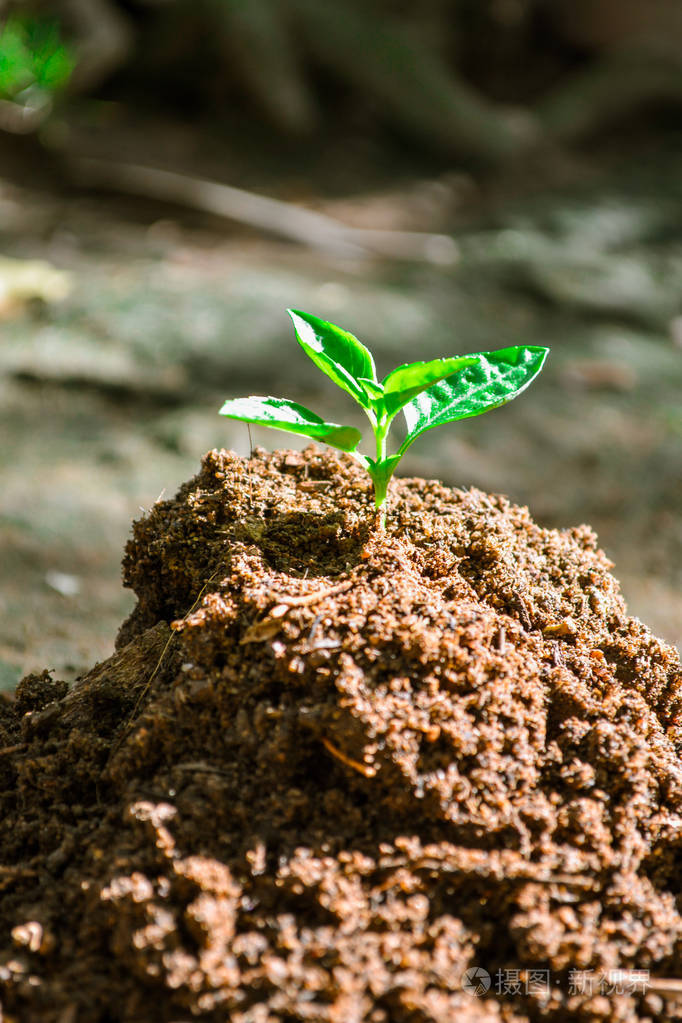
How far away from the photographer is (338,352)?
3.57 ft

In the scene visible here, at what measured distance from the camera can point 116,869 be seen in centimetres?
81

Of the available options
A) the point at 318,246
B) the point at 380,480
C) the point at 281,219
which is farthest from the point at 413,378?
the point at 281,219

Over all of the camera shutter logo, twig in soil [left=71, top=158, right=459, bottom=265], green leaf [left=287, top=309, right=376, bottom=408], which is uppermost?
twig in soil [left=71, top=158, right=459, bottom=265]

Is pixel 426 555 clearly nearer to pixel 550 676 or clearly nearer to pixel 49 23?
pixel 550 676

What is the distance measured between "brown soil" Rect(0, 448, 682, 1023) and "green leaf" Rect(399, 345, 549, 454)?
16 cm

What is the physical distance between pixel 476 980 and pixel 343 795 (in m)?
0.21

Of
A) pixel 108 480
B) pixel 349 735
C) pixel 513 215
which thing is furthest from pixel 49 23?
pixel 349 735

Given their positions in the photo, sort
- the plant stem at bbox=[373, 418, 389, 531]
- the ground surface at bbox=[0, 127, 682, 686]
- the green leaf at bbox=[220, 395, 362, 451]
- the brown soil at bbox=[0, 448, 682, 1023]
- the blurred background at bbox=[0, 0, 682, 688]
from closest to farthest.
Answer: the brown soil at bbox=[0, 448, 682, 1023], the green leaf at bbox=[220, 395, 362, 451], the plant stem at bbox=[373, 418, 389, 531], the ground surface at bbox=[0, 127, 682, 686], the blurred background at bbox=[0, 0, 682, 688]

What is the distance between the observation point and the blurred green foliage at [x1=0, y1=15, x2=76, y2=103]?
491 centimetres

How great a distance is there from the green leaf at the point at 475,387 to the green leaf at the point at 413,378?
0.10ft

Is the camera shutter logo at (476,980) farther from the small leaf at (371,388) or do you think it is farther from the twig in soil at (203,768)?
the small leaf at (371,388)

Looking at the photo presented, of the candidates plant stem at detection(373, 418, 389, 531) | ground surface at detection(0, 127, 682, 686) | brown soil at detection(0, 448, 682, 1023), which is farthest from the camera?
ground surface at detection(0, 127, 682, 686)

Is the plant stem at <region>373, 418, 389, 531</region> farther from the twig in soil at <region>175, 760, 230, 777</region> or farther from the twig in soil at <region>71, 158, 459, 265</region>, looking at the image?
the twig in soil at <region>71, 158, 459, 265</region>

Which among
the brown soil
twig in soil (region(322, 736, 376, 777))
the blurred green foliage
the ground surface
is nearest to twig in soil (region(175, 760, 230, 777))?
the brown soil
